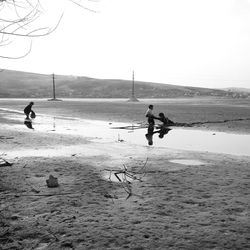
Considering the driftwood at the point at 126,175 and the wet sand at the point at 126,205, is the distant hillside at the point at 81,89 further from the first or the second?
the driftwood at the point at 126,175

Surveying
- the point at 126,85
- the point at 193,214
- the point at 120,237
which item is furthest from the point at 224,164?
the point at 126,85

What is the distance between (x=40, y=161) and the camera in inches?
410

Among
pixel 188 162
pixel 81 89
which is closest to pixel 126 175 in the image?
pixel 188 162

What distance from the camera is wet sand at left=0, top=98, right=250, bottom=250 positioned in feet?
15.9

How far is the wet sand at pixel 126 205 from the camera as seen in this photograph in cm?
486

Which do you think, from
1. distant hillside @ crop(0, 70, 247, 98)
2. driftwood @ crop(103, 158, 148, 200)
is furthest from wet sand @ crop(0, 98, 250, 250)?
distant hillside @ crop(0, 70, 247, 98)

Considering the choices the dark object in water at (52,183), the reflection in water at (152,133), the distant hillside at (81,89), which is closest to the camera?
the dark object in water at (52,183)

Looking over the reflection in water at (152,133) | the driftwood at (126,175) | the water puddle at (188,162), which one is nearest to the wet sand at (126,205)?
the water puddle at (188,162)

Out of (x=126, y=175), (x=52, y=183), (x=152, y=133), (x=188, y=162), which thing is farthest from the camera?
(x=152, y=133)

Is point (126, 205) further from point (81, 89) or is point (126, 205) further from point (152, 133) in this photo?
point (81, 89)

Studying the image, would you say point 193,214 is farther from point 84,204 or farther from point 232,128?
point 232,128

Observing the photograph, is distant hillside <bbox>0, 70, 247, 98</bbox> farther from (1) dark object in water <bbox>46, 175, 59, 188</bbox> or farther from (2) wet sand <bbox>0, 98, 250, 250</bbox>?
(1) dark object in water <bbox>46, 175, 59, 188</bbox>

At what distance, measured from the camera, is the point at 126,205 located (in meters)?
6.27

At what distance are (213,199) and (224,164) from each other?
142 inches
